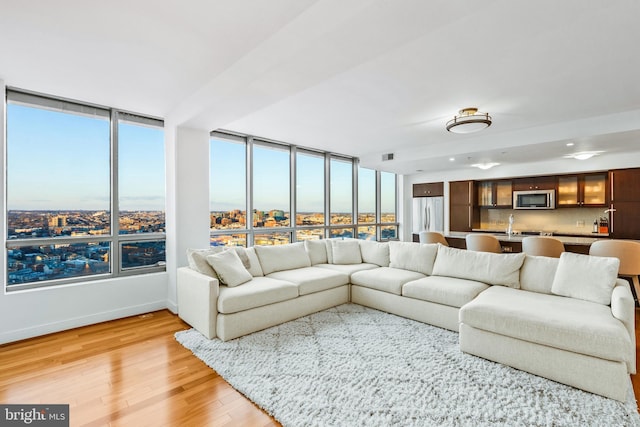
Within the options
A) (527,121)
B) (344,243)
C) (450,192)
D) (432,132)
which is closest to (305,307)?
(344,243)

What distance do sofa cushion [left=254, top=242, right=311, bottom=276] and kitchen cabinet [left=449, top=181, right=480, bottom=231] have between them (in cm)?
456

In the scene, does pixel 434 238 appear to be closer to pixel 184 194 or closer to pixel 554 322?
pixel 554 322

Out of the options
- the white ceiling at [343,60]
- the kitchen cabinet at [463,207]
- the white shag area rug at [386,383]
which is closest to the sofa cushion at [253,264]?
the white shag area rug at [386,383]

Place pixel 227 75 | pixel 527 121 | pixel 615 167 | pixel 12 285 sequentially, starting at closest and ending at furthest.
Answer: pixel 227 75 → pixel 12 285 → pixel 527 121 → pixel 615 167

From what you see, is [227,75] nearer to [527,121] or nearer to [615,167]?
[527,121]

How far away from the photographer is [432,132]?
196 inches

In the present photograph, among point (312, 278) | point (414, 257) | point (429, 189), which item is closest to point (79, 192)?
point (312, 278)

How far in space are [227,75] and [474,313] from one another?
10.2 feet

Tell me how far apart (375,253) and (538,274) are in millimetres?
2180

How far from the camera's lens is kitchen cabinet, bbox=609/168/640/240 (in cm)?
534

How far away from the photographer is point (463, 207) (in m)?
7.45

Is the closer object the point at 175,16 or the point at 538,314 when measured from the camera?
the point at 175,16

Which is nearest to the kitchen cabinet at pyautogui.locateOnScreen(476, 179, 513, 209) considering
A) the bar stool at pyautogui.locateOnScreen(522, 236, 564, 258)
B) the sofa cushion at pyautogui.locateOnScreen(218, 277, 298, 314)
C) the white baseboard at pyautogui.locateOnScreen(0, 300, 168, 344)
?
the bar stool at pyautogui.locateOnScreen(522, 236, 564, 258)

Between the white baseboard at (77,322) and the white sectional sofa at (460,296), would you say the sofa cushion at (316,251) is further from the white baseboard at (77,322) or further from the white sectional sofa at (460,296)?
the white baseboard at (77,322)
